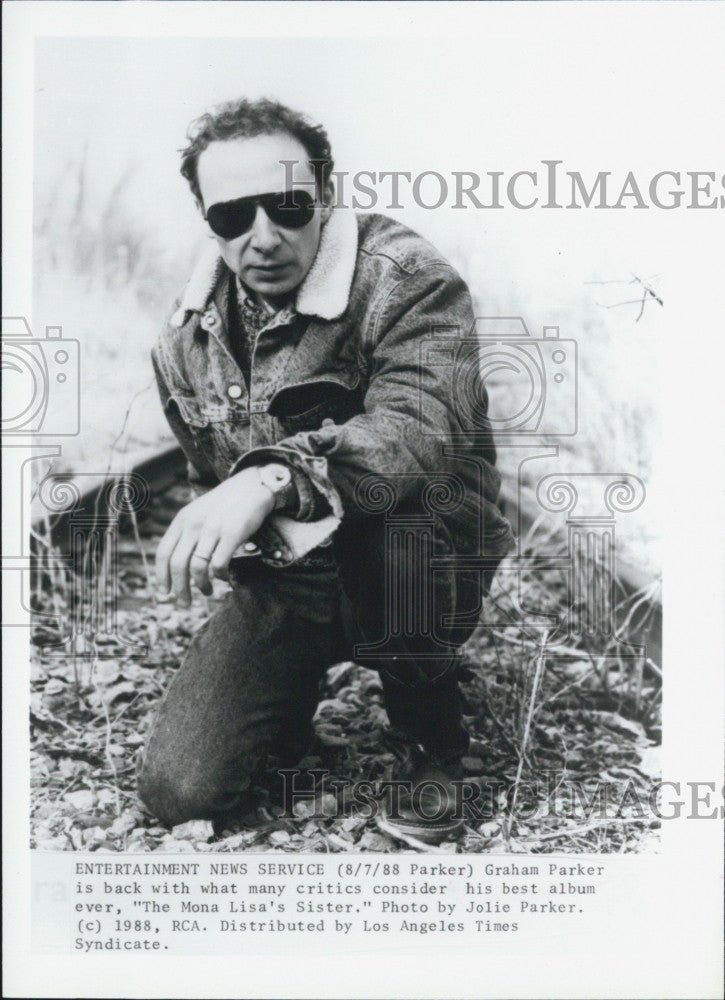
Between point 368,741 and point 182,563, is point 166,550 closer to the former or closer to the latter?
point 182,563

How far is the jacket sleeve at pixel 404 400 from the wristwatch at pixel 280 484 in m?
0.06

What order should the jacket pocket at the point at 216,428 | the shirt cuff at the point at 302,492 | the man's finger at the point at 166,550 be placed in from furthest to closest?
the jacket pocket at the point at 216,428 → the man's finger at the point at 166,550 → the shirt cuff at the point at 302,492

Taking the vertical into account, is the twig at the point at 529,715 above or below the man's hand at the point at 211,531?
below

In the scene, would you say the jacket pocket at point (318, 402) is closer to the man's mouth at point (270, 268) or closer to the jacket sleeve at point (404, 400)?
the jacket sleeve at point (404, 400)

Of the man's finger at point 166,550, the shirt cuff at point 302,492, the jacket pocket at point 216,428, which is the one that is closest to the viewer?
the shirt cuff at point 302,492

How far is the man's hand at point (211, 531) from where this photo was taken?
2.82 metres

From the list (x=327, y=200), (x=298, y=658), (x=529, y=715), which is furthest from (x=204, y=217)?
(x=529, y=715)

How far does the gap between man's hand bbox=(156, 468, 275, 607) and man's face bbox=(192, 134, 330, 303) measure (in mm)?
593

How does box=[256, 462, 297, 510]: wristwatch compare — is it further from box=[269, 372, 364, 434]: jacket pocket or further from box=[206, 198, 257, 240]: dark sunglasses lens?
box=[206, 198, 257, 240]: dark sunglasses lens

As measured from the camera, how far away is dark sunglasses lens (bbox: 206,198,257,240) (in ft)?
9.76

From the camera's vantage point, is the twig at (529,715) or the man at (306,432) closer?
the man at (306,432)

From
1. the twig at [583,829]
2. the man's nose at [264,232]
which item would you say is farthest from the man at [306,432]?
the twig at [583,829]

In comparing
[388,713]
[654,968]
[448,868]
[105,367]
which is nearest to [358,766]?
[388,713]

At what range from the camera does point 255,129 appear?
2.99m
